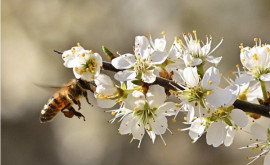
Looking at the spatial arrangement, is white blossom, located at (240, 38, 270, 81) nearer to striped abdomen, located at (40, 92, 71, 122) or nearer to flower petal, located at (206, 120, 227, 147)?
flower petal, located at (206, 120, 227, 147)

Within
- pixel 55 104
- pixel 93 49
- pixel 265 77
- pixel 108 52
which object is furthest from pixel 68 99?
pixel 93 49

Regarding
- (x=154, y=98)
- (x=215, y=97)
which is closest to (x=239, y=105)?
(x=215, y=97)

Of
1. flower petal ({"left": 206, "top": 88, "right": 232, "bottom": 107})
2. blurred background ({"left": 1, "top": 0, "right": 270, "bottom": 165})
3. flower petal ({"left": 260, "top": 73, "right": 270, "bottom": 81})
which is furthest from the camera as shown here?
blurred background ({"left": 1, "top": 0, "right": 270, "bottom": 165})

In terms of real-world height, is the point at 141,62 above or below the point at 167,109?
above

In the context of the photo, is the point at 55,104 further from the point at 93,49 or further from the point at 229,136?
the point at 93,49

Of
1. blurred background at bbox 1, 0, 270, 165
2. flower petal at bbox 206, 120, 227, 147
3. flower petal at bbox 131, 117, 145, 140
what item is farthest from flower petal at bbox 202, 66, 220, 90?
blurred background at bbox 1, 0, 270, 165

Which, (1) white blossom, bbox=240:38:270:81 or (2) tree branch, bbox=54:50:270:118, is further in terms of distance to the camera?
(1) white blossom, bbox=240:38:270:81

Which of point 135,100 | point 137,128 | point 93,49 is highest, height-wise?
point 135,100
